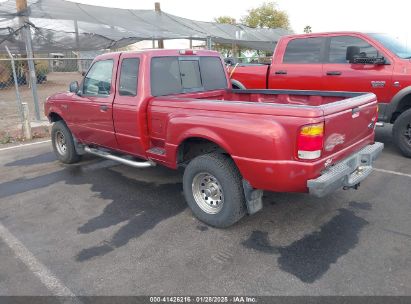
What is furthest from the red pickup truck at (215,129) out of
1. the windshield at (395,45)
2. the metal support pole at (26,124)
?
the metal support pole at (26,124)

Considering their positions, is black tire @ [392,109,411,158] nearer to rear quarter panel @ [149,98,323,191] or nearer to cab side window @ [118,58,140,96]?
rear quarter panel @ [149,98,323,191]

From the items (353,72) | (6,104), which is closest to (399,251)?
(353,72)

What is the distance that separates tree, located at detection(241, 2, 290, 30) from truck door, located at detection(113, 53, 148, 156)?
4201 cm

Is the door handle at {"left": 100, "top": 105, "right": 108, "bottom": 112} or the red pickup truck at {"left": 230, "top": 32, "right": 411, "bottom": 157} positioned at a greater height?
the red pickup truck at {"left": 230, "top": 32, "right": 411, "bottom": 157}

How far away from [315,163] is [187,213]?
1.76 metres

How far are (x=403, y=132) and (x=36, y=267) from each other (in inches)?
223

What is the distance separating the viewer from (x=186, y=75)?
469cm

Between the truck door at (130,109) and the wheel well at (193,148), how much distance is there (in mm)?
558

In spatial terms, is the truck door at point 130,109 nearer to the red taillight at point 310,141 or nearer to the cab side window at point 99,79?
the cab side window at point 99,79

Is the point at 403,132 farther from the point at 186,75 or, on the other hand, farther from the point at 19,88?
the point at 19,88

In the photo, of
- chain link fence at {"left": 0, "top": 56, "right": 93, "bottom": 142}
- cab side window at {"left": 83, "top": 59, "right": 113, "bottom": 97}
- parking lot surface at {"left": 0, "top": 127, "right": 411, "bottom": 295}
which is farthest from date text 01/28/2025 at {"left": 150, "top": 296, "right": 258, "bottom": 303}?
chain link fence at {"left": 0, "top": 56, "right": 93, "bottom": 142}

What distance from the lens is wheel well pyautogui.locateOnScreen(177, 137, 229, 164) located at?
152 inches

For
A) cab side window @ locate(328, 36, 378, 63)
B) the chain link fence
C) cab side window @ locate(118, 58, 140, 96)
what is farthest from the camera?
the chain link fence

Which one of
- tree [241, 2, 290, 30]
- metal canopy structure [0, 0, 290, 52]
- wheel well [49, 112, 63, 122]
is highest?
tree [241, 2, 290, 30]
